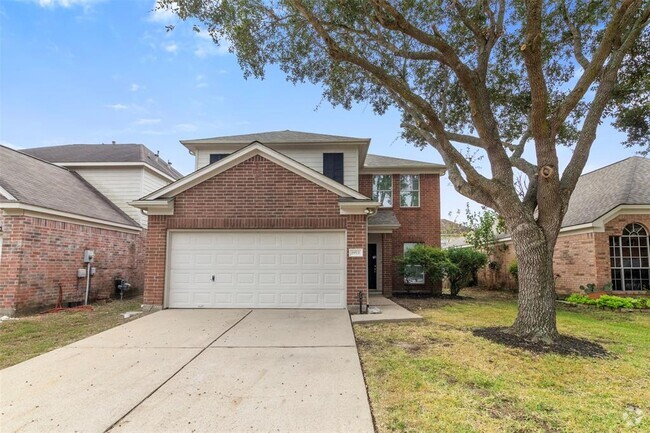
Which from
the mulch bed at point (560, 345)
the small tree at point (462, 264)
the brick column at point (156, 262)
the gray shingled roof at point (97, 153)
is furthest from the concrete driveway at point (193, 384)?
the gray shingled roof at point (97, 153)

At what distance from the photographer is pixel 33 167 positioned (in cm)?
1262

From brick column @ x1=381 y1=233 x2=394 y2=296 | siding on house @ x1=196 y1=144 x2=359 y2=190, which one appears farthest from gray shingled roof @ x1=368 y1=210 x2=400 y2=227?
siding on house @ x1=196 y1=144 x2=359 y2=190

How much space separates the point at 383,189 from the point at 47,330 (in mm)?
12243

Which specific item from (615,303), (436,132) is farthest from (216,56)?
(615,303)

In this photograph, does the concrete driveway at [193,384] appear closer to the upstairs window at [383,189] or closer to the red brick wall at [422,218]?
the red brick wall at [422,218]

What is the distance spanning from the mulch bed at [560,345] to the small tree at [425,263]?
249 inches

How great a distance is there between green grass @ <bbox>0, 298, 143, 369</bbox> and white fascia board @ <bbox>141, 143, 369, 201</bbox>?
3.39m

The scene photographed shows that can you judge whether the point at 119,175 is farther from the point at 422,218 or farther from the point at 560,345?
the point at 560,345

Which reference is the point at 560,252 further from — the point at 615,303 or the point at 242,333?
the point at 242,333

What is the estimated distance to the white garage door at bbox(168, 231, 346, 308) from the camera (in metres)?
9.50

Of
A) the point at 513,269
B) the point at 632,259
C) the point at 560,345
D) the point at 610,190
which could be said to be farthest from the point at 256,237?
the point at 610,190

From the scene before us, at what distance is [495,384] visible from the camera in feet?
14.4

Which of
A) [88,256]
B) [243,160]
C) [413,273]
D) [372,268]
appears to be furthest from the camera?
[372,268]

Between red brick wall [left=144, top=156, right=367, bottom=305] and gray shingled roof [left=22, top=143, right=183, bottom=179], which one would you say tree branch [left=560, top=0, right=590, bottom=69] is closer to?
red brick wall [left=144, top=156, right=367, bottom=305]
